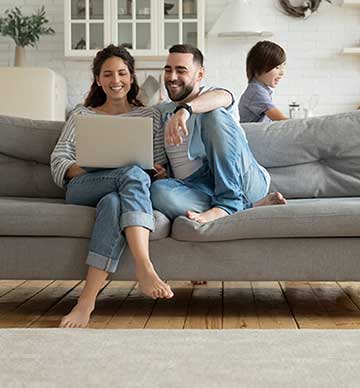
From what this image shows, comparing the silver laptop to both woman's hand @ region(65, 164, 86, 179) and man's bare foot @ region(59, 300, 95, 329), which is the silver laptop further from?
man's bare foot @ region(59, 300, 95, 329)

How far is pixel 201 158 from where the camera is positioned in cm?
335

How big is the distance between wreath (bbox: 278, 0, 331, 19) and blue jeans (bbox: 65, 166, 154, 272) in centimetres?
378

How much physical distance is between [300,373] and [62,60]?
5.53 m

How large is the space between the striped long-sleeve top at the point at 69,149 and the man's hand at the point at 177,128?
0.29 metres

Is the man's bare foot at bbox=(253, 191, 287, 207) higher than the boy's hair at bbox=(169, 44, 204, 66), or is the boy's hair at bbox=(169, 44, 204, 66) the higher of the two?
the boy's hair at bbox=(169, 44, 204, 66)

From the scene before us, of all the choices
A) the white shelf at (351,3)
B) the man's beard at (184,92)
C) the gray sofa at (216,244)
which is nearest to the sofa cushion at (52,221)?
the gray sofa at (216,244)

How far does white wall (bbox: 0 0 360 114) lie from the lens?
6602mm

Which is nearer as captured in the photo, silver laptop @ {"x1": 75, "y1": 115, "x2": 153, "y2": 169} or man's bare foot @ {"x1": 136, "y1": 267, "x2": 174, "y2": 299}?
man's bare foot @ {"x1": 136, "y1": 267, "x2": 174, "y2": 299}

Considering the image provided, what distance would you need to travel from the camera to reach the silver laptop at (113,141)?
3057 millimetres

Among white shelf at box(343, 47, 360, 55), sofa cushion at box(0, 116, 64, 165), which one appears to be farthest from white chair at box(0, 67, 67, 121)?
sofa cushion at box(0, 116, 64, 165)

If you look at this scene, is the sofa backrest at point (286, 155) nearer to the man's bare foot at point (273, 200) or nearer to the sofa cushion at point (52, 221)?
the man's bare foot at point (273, 200)

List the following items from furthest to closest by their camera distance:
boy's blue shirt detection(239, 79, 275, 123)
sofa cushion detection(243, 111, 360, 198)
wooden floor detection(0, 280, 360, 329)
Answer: boy's blue shirt detection(239, 79, 275, 123) → sofa cushion detection(243, 111, 360, 198) → wooden floor detection(0, 280, 360, 329)

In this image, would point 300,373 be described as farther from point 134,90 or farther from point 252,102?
point 252,102

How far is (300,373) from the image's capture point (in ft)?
5.08
